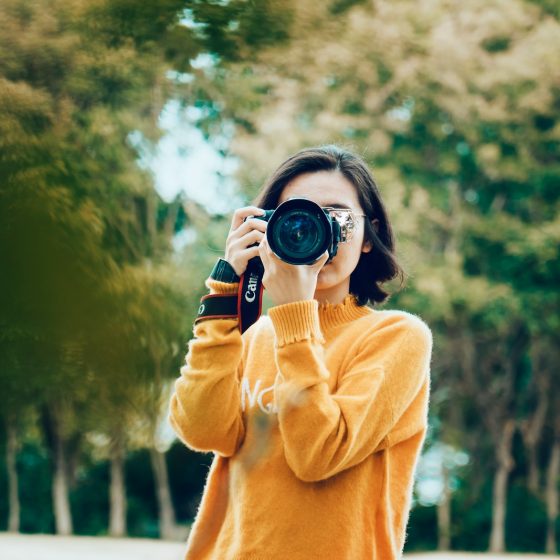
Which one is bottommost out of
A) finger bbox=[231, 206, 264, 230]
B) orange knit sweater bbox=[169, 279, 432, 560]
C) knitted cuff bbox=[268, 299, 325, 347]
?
orange knit sweater bbox=[169, 279, 432, 560]

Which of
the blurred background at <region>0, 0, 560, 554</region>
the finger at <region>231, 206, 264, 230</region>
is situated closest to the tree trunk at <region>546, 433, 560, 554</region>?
the blurred background at <region>0, 0, 560, 554</region>

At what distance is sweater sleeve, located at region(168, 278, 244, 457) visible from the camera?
1.01 meters

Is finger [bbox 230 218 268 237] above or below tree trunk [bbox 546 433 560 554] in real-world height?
above

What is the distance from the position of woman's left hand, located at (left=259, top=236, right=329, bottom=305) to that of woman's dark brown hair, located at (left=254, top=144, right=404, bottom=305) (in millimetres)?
191

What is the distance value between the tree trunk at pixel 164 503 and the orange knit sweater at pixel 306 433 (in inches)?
346

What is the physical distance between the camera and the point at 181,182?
0.60 meters

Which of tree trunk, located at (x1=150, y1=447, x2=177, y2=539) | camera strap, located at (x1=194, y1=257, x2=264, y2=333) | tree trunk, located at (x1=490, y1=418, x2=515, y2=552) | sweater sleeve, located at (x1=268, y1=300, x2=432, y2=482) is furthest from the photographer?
tree trunk, located at (x1=490, y1=418, x2=515, y2=552)

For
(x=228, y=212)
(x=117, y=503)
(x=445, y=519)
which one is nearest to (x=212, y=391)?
(x=228, y=212)

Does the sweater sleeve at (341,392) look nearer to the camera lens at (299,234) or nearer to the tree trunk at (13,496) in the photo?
the camera lens at (299,234)

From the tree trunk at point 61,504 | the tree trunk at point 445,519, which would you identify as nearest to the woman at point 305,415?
the tree trunk at point 61,504

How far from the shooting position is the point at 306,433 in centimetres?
93

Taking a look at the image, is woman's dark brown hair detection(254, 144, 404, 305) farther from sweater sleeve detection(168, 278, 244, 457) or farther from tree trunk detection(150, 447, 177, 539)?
tree trunk detection(150, 447, 177, 539)

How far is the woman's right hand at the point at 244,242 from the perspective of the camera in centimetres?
108

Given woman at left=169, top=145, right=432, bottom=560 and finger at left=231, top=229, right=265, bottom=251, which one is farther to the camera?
finger at left=231, top=229, right=265, bottom=251
